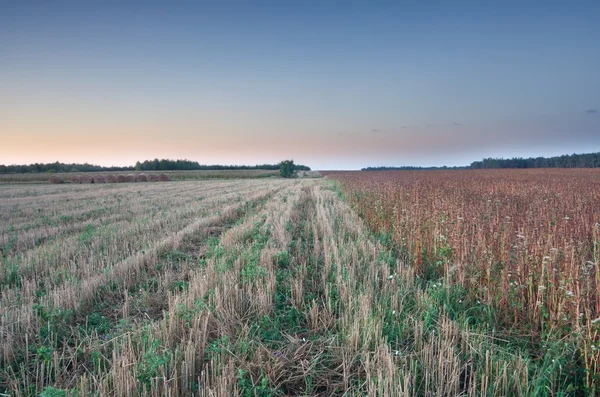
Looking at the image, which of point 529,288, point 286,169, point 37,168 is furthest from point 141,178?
point 37,168

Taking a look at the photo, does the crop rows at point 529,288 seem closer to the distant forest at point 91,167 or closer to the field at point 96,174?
the field at point 96,174

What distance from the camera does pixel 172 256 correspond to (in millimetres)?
7418

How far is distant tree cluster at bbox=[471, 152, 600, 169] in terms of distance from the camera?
87438 mm

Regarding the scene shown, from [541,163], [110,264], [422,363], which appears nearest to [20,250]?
[110,264]

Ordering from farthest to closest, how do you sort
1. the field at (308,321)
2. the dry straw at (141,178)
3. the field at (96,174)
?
1. the field at (96,174)
2. the dry straw at (141,178)
3. the field at (308,321)

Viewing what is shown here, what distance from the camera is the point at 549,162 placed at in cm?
10575

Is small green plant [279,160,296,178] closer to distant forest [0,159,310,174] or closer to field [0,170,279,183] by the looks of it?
field [0,170,279,183]

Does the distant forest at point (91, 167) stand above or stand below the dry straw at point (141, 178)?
above

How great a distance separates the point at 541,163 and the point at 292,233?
431 feet

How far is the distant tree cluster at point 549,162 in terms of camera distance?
287 feet

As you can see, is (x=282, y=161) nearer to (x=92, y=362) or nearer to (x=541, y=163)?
(x=92, y=362)

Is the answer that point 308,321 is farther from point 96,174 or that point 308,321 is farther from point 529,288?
point 96,174

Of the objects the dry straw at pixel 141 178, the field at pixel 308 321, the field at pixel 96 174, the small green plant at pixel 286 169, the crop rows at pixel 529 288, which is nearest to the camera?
the field at pixel 308 321

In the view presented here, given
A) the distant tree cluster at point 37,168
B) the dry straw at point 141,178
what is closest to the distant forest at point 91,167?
the distant tree cluster at point 37,168
